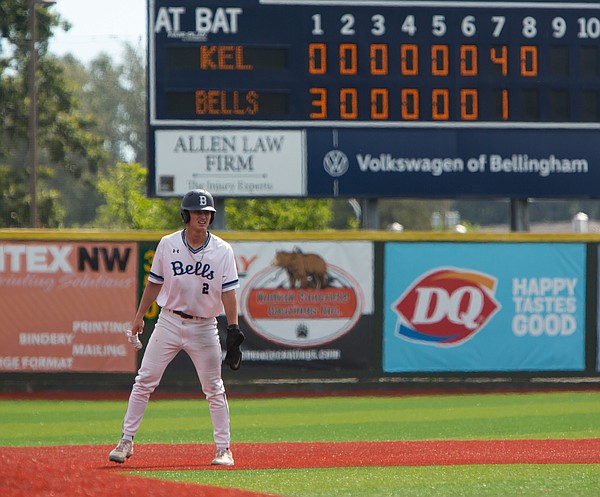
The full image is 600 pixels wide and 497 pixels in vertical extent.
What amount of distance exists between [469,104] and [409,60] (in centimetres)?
94

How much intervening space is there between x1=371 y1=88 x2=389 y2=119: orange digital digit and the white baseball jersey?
328 inches

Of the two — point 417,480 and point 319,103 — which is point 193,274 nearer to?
point 417,480

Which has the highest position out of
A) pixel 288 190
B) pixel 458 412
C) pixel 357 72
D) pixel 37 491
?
pixel 357 72

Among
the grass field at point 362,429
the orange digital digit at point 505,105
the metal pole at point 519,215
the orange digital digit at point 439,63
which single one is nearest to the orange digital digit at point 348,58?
the orange digital digit at point 439,63

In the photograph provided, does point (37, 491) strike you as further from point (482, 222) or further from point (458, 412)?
point (482, 222)

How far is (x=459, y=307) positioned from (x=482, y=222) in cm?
7455

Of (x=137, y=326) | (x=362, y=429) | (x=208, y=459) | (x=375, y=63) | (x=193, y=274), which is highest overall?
(x=375, y=63)

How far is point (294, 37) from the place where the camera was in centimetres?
1508

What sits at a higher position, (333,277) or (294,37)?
(294,37)

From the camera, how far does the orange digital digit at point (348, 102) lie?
15.2 meters

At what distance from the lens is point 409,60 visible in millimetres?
15250

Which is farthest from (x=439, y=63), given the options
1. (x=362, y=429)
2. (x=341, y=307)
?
(x=362, y=429)

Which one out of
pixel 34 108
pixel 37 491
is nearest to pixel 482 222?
pixel 34 108

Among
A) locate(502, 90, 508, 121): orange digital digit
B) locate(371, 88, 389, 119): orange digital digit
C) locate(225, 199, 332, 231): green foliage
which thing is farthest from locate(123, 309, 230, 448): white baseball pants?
locate(225, 199, 332, 231): green foliage
